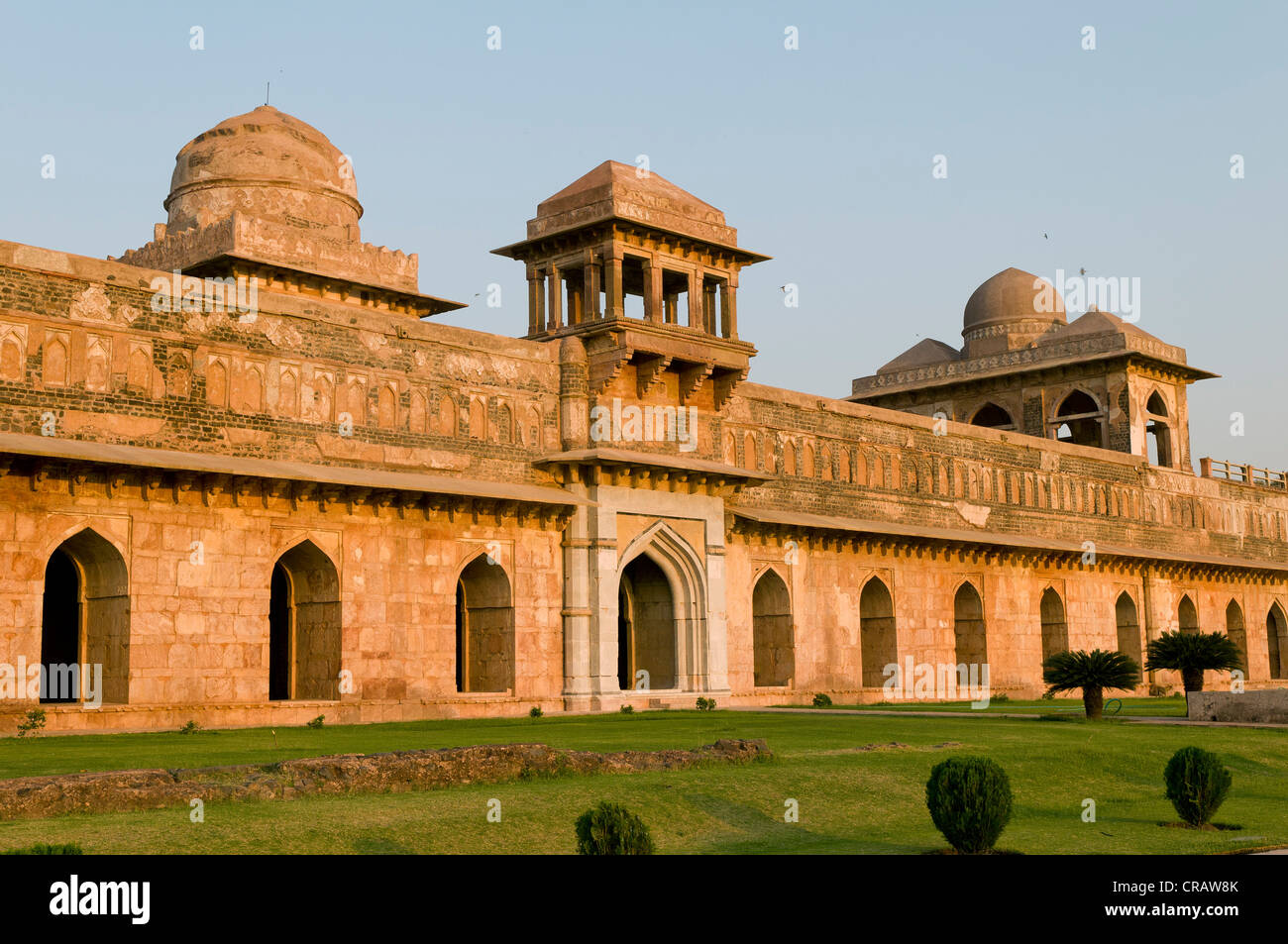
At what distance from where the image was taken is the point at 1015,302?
182 ft

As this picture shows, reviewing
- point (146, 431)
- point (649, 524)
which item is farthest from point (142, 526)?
point (649, 524)

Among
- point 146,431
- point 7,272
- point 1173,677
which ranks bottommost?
point 1173,677

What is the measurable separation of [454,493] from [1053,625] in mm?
22864

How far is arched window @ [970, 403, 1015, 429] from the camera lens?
5369 centimetres

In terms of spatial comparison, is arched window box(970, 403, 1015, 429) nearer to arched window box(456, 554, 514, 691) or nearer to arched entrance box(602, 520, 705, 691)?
arched entrance box(602, 520, 705, 691)

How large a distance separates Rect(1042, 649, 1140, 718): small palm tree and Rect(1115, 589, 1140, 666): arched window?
20.8 meters

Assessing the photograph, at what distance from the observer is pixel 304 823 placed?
1132cm

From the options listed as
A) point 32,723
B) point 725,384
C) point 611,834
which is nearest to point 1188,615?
point 725,384

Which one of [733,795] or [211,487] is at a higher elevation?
[211,487]

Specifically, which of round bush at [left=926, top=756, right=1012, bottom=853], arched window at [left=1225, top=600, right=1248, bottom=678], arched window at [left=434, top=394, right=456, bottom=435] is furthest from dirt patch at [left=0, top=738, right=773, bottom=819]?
arched window at [left=1225, top=600, right=1248, bottom=678]

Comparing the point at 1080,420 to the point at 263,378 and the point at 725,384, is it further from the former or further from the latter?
the point at 263,378
